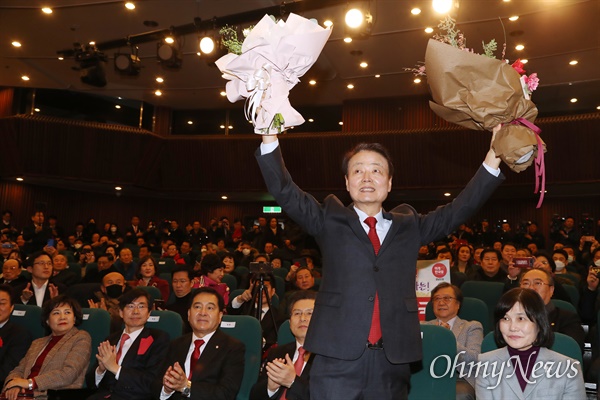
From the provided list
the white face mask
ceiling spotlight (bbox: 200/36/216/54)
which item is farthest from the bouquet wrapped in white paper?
ceiling spotlight (bbox: 200/36/216/54)

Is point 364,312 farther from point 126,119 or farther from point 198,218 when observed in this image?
point 198,218

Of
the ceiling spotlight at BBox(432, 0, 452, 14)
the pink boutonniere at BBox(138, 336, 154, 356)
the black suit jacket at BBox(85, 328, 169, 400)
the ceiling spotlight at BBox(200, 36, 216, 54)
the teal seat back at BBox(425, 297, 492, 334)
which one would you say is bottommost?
the black suit jacket at BBox(85, 328, 169, 400)

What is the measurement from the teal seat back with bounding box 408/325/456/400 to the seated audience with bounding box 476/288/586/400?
2.72 ft

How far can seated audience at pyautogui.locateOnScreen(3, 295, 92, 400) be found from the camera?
3.73 meters

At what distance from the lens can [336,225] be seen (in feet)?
6.01

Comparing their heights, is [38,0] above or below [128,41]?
above

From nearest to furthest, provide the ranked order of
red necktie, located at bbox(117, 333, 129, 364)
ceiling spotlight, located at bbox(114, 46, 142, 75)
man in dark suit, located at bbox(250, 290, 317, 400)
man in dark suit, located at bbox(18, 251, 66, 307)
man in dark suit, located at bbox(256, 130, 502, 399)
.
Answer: man in dark suit, located at bbox(256, 130, 502, 399) → man in dark suit, located at bbox(250, 290, 317, 400) → red necktie, located at bbox(117, 333, 129, 364) → man in dark suit, located at bbox(18, 251, 66, 307) → ceiling spotlight, located at bbox(114, 46, 142, 75)

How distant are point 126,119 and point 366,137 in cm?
562

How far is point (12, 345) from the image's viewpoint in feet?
14.1

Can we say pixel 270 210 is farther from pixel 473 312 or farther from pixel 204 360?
pixel 204 360

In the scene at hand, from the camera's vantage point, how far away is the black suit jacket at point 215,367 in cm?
329

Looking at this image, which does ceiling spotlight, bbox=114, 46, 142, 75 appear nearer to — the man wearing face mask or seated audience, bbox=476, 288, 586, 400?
the man wearing face mask

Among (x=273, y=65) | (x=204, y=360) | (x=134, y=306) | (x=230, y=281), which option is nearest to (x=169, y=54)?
(x=230, y=281)

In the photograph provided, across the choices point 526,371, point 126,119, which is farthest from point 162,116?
point 526,371
